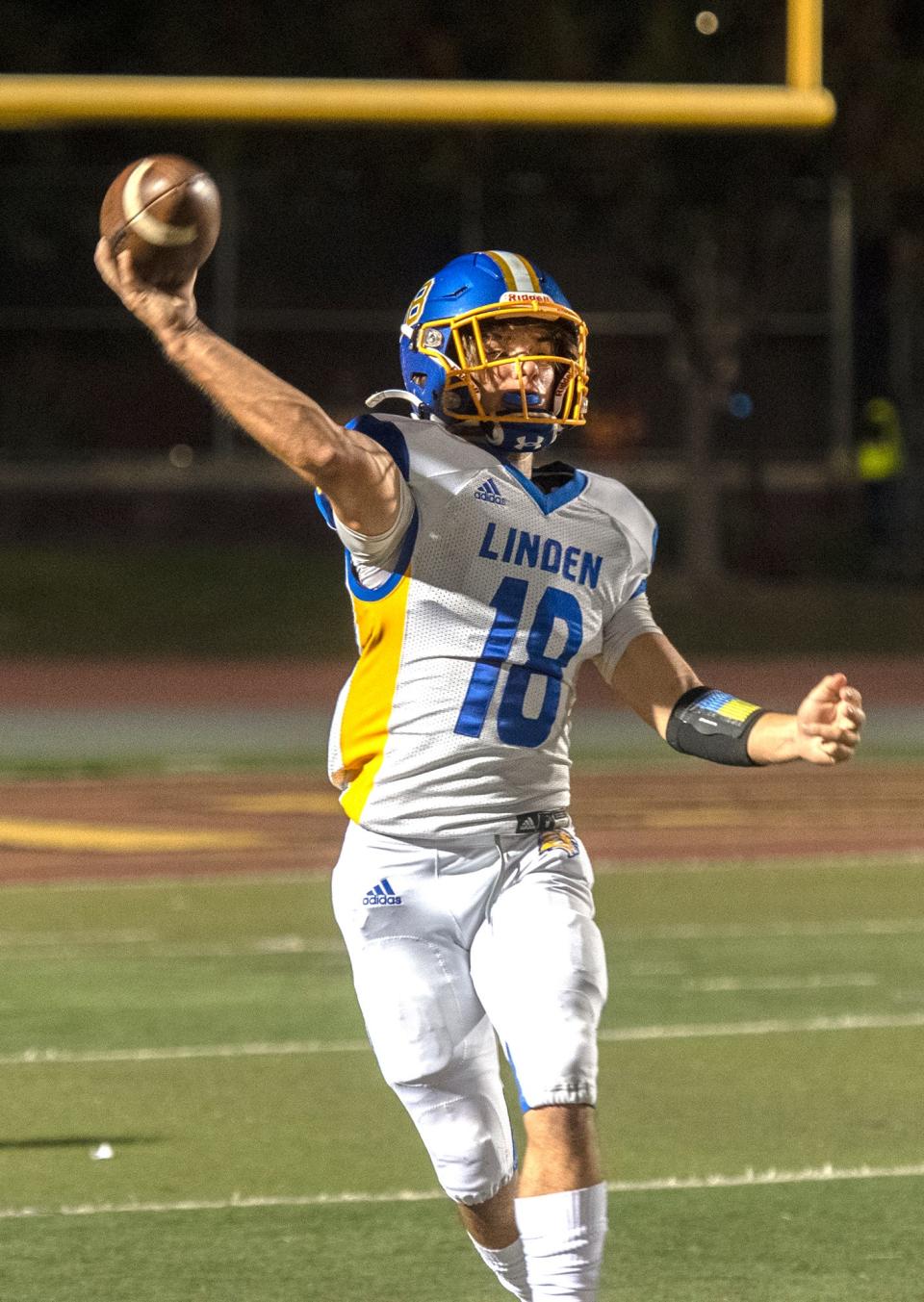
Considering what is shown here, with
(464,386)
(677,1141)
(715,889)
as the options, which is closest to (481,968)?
(464,386)

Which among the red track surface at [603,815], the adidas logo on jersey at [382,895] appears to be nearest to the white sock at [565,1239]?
the adidas logo on jersey at [382,895]

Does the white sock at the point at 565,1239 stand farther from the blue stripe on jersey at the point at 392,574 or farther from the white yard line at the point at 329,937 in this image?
the white yard line at the point at 329,937

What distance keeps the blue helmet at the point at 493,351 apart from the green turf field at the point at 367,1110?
1.95 metres

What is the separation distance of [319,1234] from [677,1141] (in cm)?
125

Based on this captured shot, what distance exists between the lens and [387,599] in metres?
4.32

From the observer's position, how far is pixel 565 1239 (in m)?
3.97

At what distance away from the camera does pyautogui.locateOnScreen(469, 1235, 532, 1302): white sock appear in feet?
14.4

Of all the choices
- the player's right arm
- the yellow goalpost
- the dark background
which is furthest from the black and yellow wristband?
the dark background

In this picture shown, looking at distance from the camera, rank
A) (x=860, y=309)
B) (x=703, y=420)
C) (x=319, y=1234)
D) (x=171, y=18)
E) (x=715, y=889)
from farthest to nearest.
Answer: (x=860, y=309)
(x=703, y=420)
(x=171, y=18)
(x=715, y=889)
(x=319, y=1234)

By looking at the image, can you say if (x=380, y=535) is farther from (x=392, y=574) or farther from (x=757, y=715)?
(x=757, y=715)

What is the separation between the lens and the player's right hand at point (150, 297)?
4090mm

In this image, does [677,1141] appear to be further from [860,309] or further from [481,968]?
[860,309]

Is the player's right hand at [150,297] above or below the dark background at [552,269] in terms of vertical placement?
above

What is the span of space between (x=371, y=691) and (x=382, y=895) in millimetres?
362
